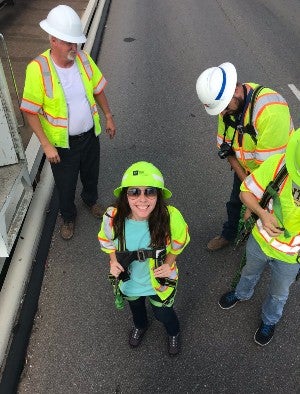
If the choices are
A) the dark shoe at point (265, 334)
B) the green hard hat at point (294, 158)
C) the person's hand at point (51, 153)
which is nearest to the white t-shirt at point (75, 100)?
the person's hand at point (51, 153)

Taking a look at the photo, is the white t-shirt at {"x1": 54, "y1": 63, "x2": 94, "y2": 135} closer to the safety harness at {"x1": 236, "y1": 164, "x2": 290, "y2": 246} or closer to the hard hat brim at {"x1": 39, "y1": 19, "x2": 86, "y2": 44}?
the hard hat brim at {"x1": 39, "y1": 19, "x2": 86, "y2": 44}

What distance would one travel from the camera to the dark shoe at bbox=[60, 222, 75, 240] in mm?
4170

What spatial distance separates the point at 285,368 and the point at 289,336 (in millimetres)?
287

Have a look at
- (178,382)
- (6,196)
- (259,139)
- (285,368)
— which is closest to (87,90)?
(6,196)

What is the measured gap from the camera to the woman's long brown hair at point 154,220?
247 centimetres

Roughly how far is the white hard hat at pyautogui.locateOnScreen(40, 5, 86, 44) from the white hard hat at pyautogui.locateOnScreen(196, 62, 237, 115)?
1.14m

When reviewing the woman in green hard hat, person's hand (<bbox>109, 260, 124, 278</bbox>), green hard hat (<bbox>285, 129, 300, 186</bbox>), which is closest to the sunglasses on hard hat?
the woman in green hard hat

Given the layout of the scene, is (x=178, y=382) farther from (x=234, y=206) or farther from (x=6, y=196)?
(x=6, y=196)

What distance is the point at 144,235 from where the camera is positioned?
254cm

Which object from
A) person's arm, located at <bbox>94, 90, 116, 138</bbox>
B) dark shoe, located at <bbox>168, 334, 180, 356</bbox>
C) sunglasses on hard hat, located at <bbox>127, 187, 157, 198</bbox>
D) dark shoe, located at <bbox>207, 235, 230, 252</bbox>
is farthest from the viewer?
dark shoe, located at <bbox>207, 235, 230, 252</bbox>

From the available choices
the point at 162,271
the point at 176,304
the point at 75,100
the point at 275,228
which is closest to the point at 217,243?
the point at 176,304

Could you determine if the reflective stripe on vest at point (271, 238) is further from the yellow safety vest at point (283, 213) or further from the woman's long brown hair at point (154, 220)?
the woman's long brown hair at point (154, 220)

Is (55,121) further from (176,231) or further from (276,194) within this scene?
(276,194)

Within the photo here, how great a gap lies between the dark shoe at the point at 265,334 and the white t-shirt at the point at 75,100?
2337mm
